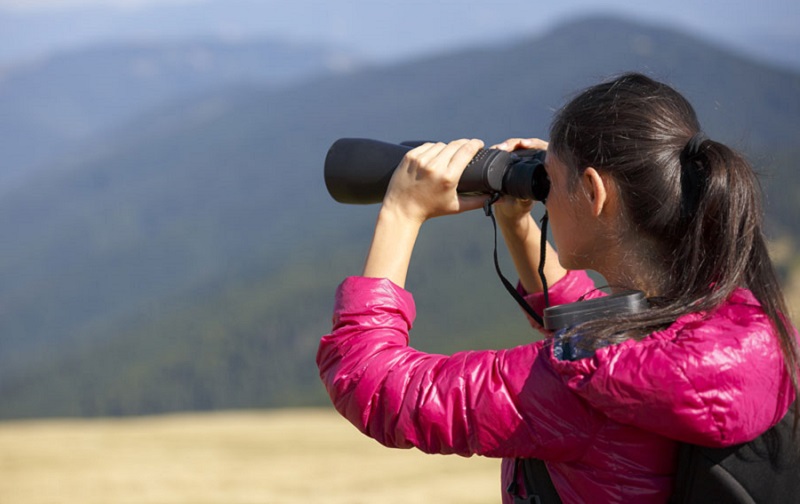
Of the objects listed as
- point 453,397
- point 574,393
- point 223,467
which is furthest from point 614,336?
point 223,467

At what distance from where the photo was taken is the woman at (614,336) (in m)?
1.05

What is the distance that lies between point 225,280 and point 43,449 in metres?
82.9

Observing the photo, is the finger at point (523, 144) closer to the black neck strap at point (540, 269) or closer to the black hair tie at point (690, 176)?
the black neck strap at point (540, 269)

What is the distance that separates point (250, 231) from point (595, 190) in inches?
4330

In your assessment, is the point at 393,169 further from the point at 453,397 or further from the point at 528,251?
the point at 453,397

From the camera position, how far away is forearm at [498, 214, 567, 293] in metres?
1.60

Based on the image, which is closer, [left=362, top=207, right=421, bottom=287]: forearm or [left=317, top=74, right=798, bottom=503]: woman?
[left=317, top=74, right=798, bottom=503]: woman

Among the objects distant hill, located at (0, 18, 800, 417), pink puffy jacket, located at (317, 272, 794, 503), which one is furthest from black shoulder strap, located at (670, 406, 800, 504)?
distant hill, located at (0, 18, 800, 417)

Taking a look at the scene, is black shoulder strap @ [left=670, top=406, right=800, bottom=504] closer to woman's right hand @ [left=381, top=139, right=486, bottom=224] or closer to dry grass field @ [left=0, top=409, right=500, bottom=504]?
woman's right hand @ [left=381, top=139, right=486, bottom=224]

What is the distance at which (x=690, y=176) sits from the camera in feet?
3.86

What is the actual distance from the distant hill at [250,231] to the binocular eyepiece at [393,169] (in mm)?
43696

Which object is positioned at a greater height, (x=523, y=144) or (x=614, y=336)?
(x=523, y=144)

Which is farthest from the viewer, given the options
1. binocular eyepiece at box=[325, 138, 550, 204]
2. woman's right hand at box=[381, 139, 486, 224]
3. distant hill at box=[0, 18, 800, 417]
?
distant hill at box=[0, 18, 800, 417]

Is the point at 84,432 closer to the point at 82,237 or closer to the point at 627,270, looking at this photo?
the point at 627,270
